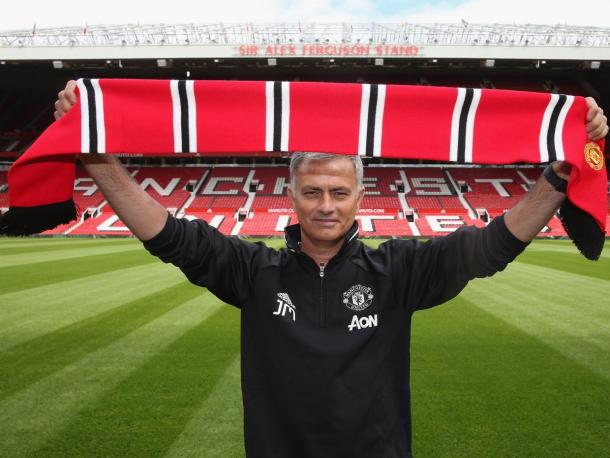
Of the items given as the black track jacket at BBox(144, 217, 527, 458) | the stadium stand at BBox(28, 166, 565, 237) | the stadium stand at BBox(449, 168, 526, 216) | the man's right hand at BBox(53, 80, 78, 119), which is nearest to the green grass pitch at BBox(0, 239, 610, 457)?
the black track jacket at BBox(144, 217, 527, 458)

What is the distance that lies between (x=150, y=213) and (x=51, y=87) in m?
41.9

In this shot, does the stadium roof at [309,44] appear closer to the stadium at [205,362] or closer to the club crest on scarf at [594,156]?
the stadium at [205,362]

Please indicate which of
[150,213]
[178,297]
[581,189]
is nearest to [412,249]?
[581,189]

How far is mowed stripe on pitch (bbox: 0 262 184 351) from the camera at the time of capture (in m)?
6.69

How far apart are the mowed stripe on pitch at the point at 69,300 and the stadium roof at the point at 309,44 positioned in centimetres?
2051

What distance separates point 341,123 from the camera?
195 cm

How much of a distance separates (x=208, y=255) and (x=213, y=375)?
3335mm

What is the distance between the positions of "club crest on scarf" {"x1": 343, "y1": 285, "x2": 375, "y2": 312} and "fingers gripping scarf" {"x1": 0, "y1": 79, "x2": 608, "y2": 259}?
541 mm

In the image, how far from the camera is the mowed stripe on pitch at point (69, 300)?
6.69 m

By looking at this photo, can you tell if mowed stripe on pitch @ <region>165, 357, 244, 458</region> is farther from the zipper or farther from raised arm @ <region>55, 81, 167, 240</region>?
raised arm @ <region>55, 81, 167, 240</region>

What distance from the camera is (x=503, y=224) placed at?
1806 mm

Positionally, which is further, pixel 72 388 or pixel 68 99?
pixel 72 388

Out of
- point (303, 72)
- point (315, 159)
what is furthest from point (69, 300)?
point (303, 72)

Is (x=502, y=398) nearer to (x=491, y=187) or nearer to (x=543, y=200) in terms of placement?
(x=543, y=200)
